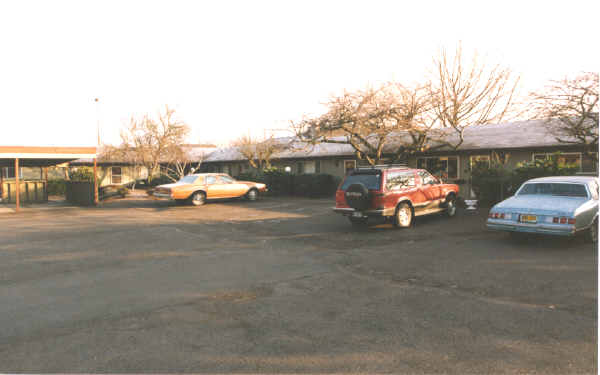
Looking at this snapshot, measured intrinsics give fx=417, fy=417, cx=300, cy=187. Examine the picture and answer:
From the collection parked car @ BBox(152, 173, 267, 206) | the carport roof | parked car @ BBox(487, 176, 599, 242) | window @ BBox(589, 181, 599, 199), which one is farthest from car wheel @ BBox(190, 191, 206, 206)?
window @ BBox(589, 181, 599, 199)

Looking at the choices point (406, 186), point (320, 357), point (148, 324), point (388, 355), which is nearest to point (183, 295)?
point (148, 324)

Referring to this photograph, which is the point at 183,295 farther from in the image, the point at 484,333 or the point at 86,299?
the point at 484,333

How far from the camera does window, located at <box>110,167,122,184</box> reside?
36094mm

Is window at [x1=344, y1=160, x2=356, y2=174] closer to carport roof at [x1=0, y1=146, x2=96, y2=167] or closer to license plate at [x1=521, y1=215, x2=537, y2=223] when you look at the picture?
carport roof at [x1=0, y1=146, x2=96, y2=167]

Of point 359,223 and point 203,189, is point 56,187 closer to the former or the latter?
point 203,189

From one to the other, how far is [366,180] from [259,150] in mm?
17537

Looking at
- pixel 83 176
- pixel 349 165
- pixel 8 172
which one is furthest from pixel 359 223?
pixel 8 172

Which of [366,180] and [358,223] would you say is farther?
[358,223]

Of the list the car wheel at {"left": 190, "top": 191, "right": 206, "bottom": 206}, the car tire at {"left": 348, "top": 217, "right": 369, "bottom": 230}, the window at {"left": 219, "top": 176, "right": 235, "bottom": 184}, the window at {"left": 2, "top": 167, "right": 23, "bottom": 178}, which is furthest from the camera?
the window at {"left": 2, "top": 167, "right": 23, "bottom": 178}

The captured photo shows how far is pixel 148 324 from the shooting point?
15.5 ft

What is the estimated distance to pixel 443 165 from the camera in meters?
20.6

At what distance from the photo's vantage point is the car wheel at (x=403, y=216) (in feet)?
38.5

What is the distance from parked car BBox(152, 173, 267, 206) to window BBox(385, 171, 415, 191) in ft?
34.7

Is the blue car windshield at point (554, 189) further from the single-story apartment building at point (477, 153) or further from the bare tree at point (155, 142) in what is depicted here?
the bare tree at point (155, 142)
